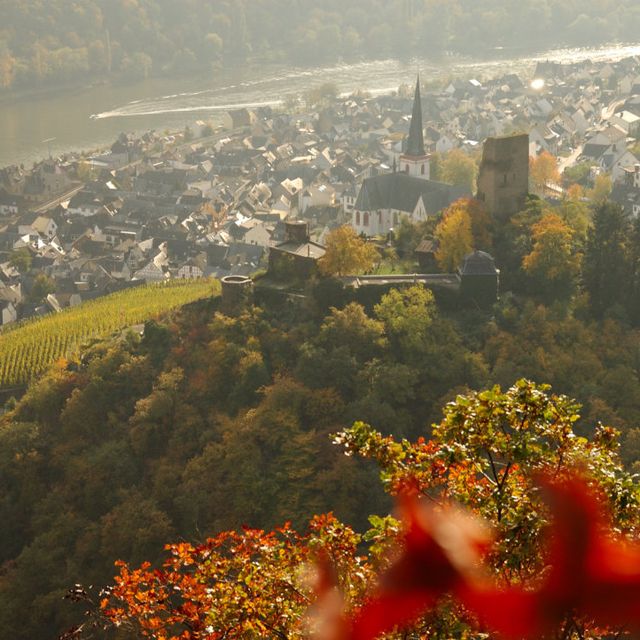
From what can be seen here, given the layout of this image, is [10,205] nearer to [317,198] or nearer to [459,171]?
[317,198]

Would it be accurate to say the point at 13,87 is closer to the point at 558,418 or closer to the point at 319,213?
the point at 319,213

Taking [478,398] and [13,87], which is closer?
[478,398]

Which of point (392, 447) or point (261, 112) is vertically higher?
point (392, 447)

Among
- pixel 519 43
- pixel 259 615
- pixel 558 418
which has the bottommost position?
pixel 519 43

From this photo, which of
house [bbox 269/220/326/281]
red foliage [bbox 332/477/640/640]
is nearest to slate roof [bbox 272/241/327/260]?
house [bbox 269/220/326/281]

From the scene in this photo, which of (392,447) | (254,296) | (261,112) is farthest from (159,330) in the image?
(261,112)


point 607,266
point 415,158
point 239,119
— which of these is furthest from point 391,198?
point 239,119

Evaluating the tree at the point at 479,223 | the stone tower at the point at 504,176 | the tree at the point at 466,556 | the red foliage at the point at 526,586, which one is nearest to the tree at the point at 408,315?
the tree at the point at 479,223
